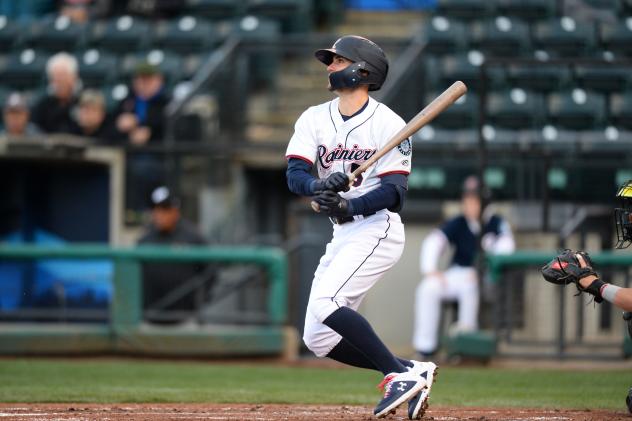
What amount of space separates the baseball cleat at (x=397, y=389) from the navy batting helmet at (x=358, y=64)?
1359 mm

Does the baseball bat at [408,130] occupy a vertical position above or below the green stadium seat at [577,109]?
below

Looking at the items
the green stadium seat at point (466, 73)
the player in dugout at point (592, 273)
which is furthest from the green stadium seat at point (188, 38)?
the player in dugout at point (592, 273)

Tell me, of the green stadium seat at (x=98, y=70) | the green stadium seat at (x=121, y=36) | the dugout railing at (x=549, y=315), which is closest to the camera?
the dugout railing at (x=549, y=315)

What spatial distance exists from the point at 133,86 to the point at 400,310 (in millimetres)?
3648

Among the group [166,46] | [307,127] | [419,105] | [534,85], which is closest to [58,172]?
[166,46]

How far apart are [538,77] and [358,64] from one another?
5.76m

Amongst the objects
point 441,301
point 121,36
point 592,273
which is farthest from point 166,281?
point 592,273

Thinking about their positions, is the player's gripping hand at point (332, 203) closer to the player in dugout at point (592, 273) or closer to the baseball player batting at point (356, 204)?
the baseball player batting at point (356, 204)

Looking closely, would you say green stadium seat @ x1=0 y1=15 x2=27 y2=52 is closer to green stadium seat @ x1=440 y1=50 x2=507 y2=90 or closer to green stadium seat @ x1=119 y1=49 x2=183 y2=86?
green stadium seat @ x1=119 y1=49 x2=183 y2=86

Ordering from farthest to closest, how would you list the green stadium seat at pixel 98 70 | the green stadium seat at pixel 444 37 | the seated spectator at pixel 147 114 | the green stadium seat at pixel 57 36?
1. the green stadium seat at pixel 57 36
2. the green stadium seat at pixel 98 70
3. the green stadium seat at pixel 444 37
4. the seated spectator at pixel 147 114

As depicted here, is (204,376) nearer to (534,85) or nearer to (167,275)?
(167,275)

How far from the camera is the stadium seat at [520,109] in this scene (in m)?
10.9

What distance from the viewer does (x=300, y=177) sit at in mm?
5461

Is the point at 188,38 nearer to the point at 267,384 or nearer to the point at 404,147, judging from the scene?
the point at 267,384
